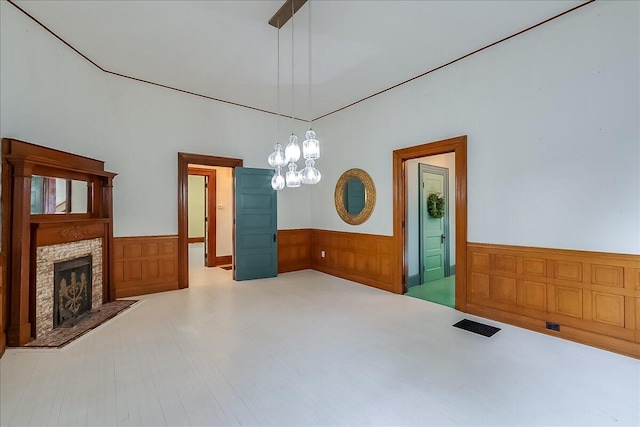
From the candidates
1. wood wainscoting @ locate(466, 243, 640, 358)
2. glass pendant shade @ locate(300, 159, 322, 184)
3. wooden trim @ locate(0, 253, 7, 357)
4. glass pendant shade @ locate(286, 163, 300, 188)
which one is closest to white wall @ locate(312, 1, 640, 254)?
wood wainscoting @ locate(466, 243, 640, 358)

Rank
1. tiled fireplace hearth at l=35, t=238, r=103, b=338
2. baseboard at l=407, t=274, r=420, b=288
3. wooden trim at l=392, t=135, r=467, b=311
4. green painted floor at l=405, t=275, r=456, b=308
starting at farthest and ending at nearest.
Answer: baseboard at l=407, t=274, r=420, b=288 < green painted floor at l=405, t=275, r=456, b=308 < wooden trim at l=392, t=135, r=467, b=311 < tiled fireplace hearth at l=35, t=238, r=103, b=338

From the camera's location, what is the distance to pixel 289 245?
20.5 feet

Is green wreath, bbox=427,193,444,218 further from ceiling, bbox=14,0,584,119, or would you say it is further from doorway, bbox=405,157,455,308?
ceiling, bbox=14,0,584,119

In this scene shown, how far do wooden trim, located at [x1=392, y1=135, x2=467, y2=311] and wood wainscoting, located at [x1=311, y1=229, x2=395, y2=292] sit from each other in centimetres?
16

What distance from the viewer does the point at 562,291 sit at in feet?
10.00

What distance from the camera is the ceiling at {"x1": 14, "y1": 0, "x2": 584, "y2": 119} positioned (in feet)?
9.45

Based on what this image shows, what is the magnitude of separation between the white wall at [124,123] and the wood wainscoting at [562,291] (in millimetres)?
3855

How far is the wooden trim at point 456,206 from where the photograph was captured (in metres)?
3.81

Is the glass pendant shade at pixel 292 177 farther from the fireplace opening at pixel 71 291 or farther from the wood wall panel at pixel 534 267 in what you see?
the fireplace opening at pixel 71 291

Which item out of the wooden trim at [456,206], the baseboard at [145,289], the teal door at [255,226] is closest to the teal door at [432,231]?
the wooden trim at [456,206]

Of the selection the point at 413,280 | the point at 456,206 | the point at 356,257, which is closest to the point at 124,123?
the point at 356,257

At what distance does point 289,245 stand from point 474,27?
15.6ft

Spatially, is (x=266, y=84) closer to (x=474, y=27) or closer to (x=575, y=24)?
(x=474, y=27)

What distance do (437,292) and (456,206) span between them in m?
1.66
